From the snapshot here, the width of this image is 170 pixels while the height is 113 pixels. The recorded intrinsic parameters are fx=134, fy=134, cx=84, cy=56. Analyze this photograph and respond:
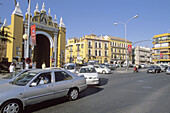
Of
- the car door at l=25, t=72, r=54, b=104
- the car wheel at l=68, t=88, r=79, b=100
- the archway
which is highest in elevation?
the archway

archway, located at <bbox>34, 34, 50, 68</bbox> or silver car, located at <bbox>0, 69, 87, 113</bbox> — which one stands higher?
archway, located at <bbox>34, 34, 50, 68</bbox>

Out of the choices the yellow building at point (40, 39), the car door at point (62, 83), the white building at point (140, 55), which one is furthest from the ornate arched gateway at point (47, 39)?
the white building at point (140, 55)

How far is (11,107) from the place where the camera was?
4148 millimetres

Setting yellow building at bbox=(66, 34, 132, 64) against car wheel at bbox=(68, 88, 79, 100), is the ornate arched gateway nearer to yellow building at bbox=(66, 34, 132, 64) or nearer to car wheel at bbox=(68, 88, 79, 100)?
car wheel at bbox=(68, 88, 79, 100)

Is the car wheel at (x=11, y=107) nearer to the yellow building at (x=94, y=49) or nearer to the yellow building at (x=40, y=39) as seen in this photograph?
the yellow building at (x=40, y=39)

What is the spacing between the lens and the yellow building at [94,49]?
54.7m

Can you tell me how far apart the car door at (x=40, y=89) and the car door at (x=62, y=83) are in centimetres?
24

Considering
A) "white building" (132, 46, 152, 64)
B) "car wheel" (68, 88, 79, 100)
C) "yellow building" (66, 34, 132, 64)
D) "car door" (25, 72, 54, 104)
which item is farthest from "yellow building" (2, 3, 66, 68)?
"white building" (132, 46, 152, 64)

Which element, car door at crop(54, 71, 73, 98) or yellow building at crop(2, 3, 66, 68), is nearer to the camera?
car door at crop(54, 71, 73, 98)

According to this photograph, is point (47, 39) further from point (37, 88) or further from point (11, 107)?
point (11, 107)

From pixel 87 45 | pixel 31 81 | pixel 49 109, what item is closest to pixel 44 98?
pixel 49 109

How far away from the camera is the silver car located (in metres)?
4.16

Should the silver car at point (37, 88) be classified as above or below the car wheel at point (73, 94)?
above

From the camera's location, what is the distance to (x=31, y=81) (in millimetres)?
4828
